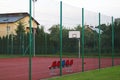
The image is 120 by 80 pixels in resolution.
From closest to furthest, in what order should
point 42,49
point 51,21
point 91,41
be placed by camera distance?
point 51,21
point 91,41
point 42,49

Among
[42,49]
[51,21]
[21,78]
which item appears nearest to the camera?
[21,78]

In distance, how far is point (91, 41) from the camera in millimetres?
21094

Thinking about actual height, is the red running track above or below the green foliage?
below

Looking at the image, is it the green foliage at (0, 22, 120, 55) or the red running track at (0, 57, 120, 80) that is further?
the green foliage at (0, 22, 120, 55)

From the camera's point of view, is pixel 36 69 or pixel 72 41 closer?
pixel 36 69

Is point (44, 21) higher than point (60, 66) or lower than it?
higher

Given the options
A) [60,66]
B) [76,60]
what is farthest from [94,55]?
[60,66]

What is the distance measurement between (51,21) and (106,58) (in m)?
11.8

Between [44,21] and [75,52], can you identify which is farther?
[75,52]

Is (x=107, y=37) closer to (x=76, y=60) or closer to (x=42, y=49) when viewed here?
(x=76, y=60)

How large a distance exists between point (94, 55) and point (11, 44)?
53.0 ft

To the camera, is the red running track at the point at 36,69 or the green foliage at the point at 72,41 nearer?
the red running track at the point at 36,69

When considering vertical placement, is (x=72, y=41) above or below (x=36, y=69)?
above

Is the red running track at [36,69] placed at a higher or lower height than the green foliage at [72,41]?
lower
